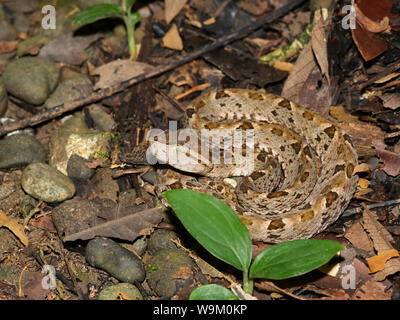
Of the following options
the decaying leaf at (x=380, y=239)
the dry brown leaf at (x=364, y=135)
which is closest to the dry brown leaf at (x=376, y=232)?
the decaying leaf at (x=380, y=239)

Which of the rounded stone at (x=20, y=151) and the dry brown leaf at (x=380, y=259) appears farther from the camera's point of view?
the rounded stone at (x=20, y=151)

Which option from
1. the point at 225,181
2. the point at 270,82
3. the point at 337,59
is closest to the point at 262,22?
the point at 270,82

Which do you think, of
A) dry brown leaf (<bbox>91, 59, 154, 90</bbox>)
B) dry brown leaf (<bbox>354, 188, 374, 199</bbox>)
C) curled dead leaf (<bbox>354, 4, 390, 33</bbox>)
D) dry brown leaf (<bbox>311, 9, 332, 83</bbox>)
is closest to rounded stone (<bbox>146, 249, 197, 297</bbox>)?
dry brown leaf (<bbox>354, 188, 374, 199</bbox>)

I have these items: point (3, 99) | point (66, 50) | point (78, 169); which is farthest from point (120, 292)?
point (66, 50)

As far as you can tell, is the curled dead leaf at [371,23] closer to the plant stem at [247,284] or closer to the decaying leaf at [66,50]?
the plant stem at [247,284]

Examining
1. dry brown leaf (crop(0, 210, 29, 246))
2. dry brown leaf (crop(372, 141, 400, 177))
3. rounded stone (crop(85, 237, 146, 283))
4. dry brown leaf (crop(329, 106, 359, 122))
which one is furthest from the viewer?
dry brown leaf (crop(329, 106, 359, 122))

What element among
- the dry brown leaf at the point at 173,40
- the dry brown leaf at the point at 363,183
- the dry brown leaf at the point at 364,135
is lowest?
the dry brown leaf at the point at 363,183

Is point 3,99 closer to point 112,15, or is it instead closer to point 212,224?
point 112,15

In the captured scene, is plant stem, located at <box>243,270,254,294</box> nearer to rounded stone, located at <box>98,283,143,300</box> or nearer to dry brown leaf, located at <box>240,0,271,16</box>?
rounded stone, located at <box>98,283,143,300</box>

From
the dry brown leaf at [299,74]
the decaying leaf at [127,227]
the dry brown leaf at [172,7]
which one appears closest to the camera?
the decaying leaf at [127,227]
